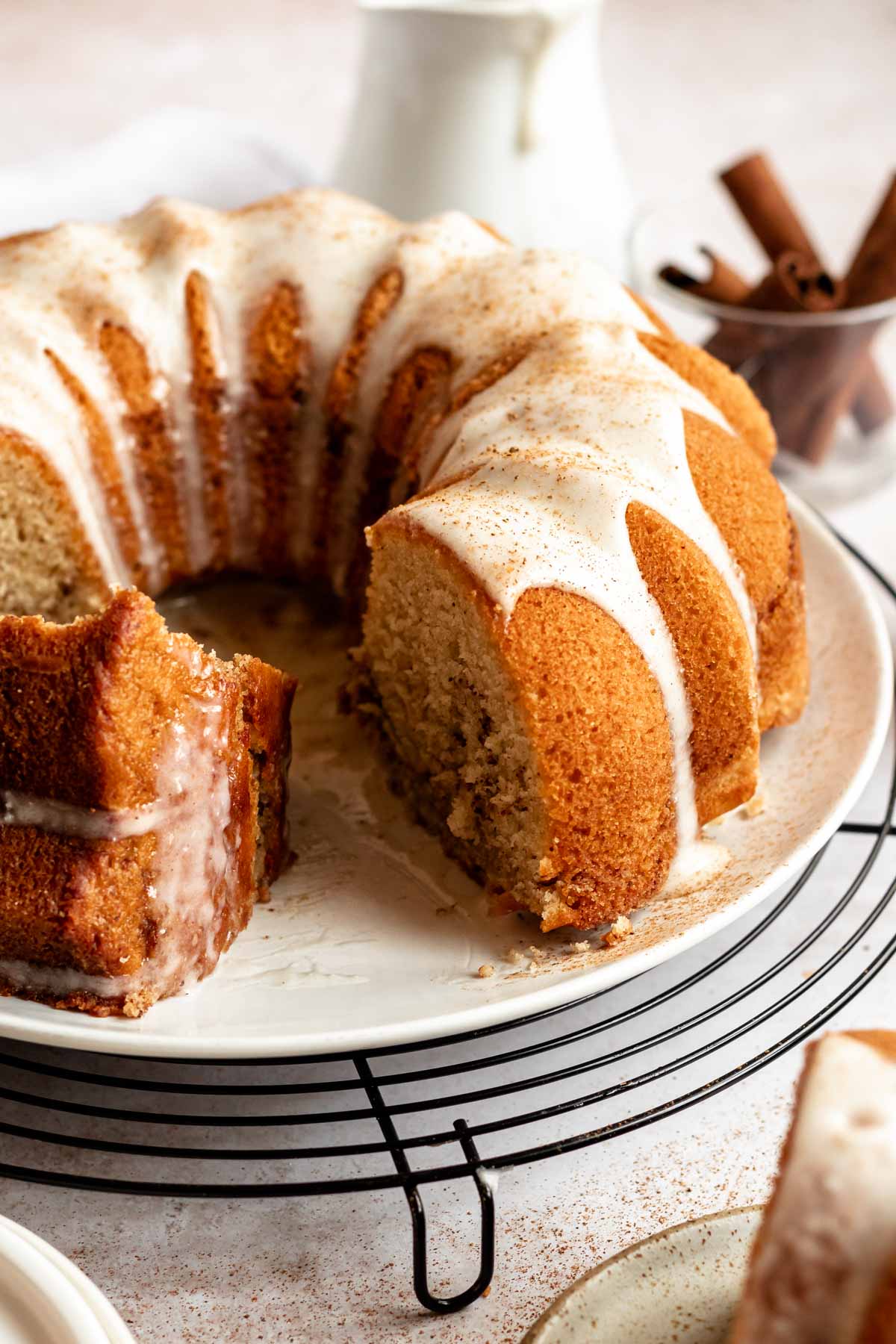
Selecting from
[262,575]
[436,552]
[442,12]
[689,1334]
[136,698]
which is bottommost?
[262,575]

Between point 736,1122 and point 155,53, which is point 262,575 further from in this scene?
point 155,53

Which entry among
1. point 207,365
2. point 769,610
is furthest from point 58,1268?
point 207,365

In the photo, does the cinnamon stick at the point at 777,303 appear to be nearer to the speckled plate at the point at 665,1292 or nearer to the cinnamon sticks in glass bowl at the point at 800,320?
the cinnamon sticks in glass bowl at the point at 800,320

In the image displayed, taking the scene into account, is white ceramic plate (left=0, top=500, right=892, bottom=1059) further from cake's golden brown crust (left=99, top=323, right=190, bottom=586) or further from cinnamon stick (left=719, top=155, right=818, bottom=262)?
cinnamon stick (left=719, top=155, right=818, bottom=262)

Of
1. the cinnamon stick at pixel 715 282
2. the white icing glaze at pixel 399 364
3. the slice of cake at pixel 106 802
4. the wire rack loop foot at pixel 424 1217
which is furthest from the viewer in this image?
the cinnamon stick at pixel 715 282

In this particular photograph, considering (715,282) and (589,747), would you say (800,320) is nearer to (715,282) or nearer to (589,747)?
(715,282)

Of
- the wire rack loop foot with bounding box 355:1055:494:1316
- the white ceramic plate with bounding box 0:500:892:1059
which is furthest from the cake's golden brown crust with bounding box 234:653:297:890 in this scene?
the wire rack loop foot with bounding box 355:1055:494:1316

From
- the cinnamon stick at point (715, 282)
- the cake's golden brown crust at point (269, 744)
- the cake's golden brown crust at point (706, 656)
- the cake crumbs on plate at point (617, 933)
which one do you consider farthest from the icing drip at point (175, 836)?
the cinnamon stick at point (715, 282)
